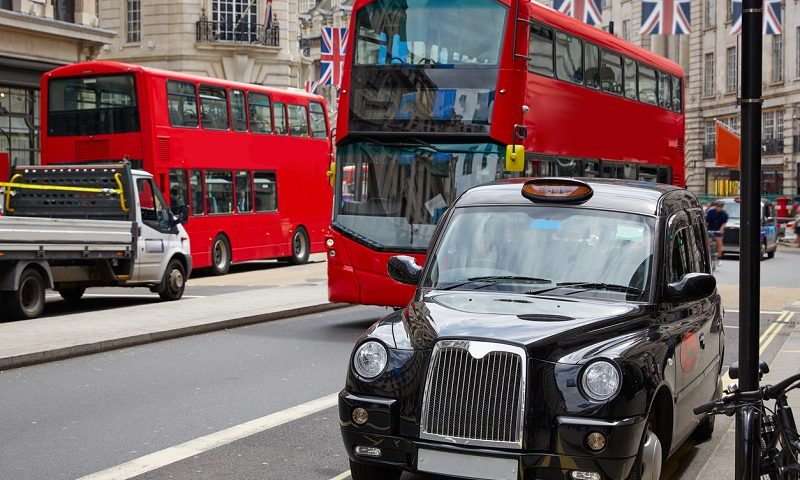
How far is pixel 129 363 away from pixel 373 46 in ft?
18.0

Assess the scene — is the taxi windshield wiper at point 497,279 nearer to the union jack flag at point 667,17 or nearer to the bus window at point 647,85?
Answer: the bus window at point 647,85

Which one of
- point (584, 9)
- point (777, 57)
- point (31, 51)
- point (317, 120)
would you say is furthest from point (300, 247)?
point (777, 57)

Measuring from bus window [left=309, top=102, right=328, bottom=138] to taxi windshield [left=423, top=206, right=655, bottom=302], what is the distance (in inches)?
947

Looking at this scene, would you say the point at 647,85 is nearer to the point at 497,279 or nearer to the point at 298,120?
the point at 298,120

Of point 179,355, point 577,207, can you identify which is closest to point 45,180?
point 179,355

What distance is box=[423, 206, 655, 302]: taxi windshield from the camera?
6.58 m

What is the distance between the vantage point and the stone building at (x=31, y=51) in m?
30.4

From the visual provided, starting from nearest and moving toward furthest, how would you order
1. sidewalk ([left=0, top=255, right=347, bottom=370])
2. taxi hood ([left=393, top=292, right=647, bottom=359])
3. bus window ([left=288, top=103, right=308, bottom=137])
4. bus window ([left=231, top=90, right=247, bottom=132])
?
taxi hood ([left=393, top=292, right=647, bottom=359]) < sidewalk ([left=0, top=255, right=347, bottom=370]) < bus window ([left=231, top=90, right=247, bottom=132]) < bus window ([left=288, top=103, right=308, bottom=137])

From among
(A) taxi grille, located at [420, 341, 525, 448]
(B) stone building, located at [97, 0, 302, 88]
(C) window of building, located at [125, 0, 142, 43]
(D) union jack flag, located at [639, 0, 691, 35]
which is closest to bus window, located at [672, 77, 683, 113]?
(D) union jack flag, located at [639, 0, 691, 35]

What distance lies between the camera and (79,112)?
24.6 m

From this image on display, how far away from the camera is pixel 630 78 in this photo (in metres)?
20.6

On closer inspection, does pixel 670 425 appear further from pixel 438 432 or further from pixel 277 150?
pixel 277 150

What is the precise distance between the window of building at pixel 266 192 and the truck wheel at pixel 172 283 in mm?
8766

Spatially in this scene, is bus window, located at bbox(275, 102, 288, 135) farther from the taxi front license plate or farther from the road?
the taxi front license plate
